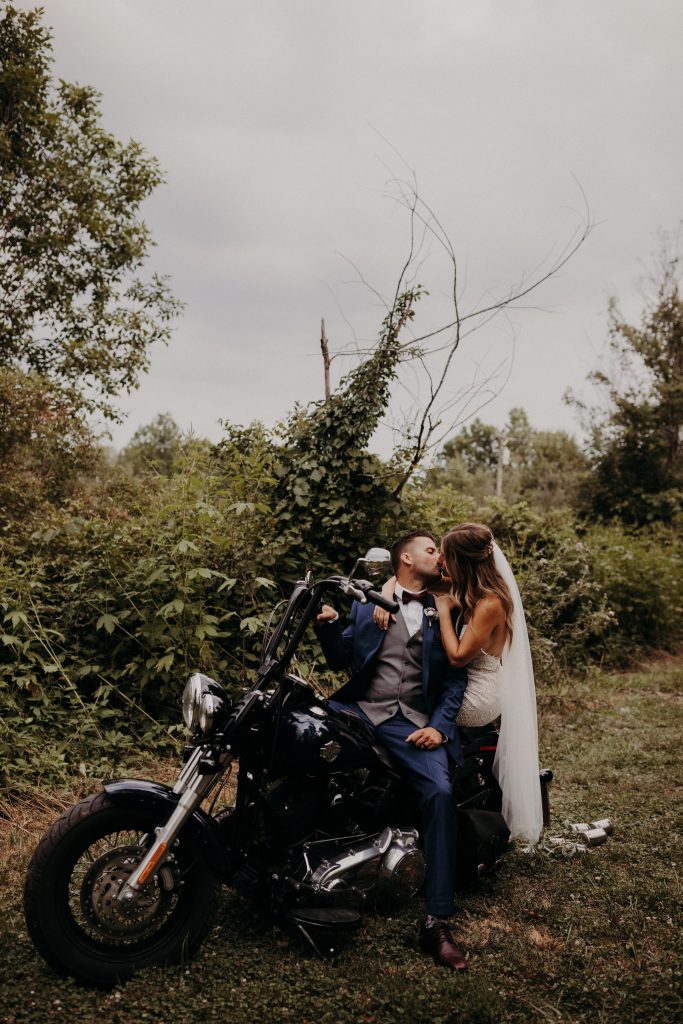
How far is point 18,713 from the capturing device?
4.73 metres

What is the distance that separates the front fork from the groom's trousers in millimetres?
687

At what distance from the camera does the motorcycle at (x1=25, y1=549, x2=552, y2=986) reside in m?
2.48

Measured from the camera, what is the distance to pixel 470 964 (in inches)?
109

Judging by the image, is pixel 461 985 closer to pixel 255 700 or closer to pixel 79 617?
pixel 255 700

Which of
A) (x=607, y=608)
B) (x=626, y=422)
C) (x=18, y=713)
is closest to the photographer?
(x=18, y=713)

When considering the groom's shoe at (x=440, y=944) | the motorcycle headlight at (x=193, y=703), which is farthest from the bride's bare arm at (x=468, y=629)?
the motorcycle headlight at (x=193, y=703)

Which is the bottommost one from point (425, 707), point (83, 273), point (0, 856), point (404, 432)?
point (0, 856)

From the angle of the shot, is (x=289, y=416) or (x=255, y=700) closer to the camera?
(x=255, y=700)

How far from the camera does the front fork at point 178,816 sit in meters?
2.48

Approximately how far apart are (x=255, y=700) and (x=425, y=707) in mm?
899

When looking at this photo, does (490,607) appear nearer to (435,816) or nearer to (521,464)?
(435,816)

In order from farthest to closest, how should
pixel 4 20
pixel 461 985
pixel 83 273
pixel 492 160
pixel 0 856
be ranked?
pixel 83 273, pixel 4 20, pixel 492 160, pixel 0 856, pixel 461 985

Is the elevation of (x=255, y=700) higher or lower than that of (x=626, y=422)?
lower

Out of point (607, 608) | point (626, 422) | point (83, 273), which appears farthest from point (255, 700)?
point (626, 422)
